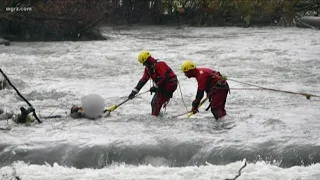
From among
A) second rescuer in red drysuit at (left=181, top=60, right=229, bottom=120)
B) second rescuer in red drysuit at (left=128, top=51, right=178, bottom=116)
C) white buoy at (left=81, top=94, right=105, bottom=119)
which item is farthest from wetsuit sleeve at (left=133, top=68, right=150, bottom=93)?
second rescuer in red drysuit at (left=181, top=60, right=229, bottom=120)

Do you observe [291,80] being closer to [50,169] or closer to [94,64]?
[94,64]

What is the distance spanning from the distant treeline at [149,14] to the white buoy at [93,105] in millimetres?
10276

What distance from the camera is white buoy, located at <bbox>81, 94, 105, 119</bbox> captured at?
10.8 m

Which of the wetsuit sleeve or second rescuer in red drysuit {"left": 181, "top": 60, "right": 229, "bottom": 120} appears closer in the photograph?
second rescuer in red drysuit {"left": 181, "top": 60, "right": 229, "bottom": 120}

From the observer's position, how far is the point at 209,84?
1023cm

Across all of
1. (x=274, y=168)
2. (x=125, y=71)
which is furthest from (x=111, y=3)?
(x=274, y=168)

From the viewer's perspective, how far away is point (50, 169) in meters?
8.73

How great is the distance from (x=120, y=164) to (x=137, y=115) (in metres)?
2.80

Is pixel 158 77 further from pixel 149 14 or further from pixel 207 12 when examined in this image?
pixel 149 14

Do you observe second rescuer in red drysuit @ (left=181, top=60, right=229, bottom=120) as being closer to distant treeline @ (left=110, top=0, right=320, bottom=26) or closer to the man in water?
the man in water

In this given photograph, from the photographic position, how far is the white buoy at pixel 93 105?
10.8 m

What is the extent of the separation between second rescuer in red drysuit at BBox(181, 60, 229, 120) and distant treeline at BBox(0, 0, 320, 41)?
38.0 feet

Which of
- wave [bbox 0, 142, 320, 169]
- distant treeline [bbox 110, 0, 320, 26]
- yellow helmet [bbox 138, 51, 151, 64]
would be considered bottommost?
wave [bbox 0, 142, 320, 169]

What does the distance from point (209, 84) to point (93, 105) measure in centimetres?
221
